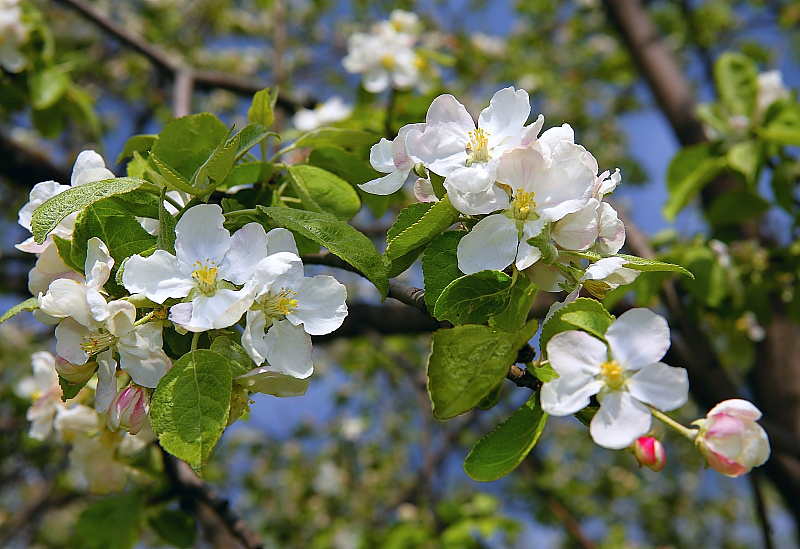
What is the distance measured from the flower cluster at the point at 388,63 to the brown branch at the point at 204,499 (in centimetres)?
117

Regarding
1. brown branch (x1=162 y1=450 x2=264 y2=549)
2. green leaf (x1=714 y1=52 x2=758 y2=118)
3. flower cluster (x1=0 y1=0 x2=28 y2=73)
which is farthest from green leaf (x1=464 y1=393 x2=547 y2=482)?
green leaf (x1=714 y1=52 x2=758 y2=118)

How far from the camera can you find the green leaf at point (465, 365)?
0.61m

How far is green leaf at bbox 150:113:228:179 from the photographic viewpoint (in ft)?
2.76

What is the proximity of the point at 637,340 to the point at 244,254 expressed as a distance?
39 centimetres

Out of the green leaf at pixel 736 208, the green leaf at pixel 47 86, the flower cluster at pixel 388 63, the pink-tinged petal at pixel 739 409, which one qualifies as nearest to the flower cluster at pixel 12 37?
the green leaf at pixel 47 86

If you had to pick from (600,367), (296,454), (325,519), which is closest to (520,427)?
(600,367)

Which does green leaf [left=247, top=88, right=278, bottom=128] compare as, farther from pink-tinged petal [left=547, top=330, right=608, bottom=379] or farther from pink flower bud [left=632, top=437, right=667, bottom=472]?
pink flower bud [left=632, top=437, right=667, bottom=472]

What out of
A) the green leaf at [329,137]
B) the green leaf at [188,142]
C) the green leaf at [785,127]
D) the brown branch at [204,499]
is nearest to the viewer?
the green leaf at [188,142]

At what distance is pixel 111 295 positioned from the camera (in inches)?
26.7

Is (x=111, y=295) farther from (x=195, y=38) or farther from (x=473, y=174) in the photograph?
(x=195, y=38)

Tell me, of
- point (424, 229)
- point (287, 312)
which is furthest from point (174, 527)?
point (424, 229)

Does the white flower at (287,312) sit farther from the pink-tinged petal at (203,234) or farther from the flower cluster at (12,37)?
the flower cluster at (12,37)

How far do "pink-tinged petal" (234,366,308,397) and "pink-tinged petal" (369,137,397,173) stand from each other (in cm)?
26

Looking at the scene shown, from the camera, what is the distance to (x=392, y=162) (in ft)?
2.53
